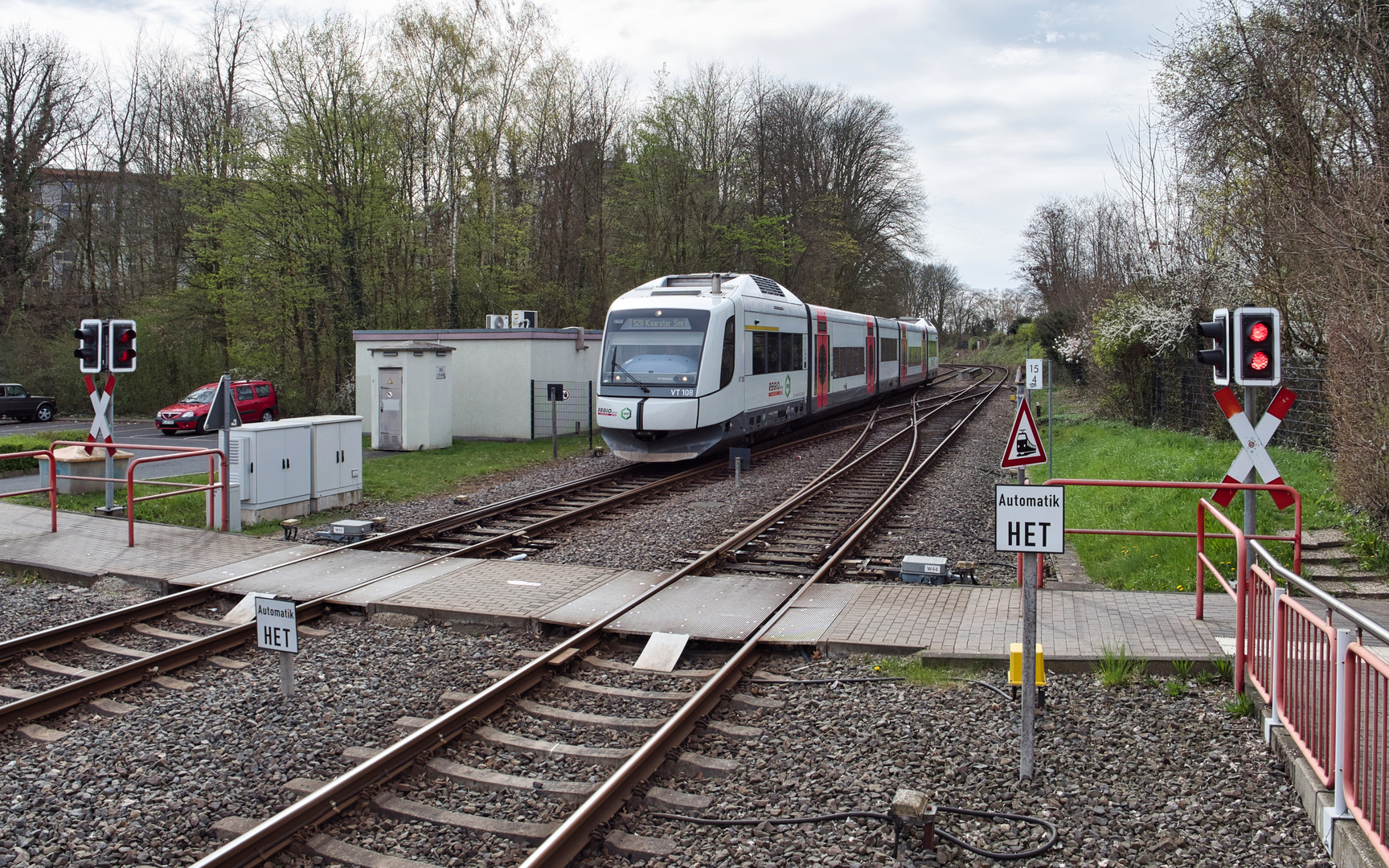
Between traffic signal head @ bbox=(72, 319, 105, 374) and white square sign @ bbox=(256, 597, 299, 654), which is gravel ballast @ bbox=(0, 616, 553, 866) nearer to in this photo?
white square sign @ bbox=(256, 597, 299, 654)

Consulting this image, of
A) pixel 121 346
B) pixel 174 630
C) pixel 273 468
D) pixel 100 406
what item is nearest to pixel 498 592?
pixel 174 630

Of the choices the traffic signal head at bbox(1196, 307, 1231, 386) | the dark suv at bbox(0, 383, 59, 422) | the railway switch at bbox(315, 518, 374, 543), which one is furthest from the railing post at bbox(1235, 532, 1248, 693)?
the dark suv at bbox(0, 383, 59, 422)

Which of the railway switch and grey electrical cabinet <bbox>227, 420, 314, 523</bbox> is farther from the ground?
grey electrical cabinet <bbox>227, 420, 314, 523</bbox>

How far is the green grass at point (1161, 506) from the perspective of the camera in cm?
995

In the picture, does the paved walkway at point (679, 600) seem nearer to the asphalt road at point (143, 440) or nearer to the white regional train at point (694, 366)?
the asphalt road at point (143, 440)

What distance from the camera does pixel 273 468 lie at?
13.5 metres

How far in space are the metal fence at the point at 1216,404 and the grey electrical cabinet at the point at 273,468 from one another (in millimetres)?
13203

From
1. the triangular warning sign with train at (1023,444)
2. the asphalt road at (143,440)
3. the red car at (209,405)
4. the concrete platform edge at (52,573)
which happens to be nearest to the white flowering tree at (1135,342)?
the triangular warning sign with train at (1023,444)

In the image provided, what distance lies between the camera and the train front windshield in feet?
55.6

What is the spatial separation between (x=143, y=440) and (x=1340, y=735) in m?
30.0

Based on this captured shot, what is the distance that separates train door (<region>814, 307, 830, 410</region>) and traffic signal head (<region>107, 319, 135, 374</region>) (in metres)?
14.7

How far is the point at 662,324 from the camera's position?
17.3 m

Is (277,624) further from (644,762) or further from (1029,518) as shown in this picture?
(1029,518)

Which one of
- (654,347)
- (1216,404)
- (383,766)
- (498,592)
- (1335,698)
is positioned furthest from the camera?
(1216,404)
